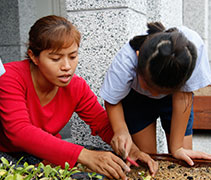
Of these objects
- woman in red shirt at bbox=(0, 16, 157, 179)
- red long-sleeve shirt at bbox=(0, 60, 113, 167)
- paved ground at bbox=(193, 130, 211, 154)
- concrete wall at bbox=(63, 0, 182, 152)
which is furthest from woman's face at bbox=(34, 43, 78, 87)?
paved ground at bbox=(193, 130, 211, 154)

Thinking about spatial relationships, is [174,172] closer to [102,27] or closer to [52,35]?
[52,35]

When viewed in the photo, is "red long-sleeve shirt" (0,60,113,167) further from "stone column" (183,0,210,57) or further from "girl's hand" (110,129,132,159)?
"stone column" (183,0,210,57)

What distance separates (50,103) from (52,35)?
439 millimetres

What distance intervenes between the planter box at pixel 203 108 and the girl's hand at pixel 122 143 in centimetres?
212

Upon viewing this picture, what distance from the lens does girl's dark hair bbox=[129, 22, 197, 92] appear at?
1.35 meters

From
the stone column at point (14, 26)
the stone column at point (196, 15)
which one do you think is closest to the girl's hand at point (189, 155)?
the stone column at point (14, 26)

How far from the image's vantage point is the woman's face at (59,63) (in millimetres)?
1619

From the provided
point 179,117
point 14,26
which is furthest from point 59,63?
point 14,26

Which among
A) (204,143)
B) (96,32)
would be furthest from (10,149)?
(204,143)

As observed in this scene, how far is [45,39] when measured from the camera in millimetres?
1612

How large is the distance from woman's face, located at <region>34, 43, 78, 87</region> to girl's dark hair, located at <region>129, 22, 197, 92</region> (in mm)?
401

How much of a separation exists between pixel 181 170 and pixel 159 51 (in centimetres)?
65

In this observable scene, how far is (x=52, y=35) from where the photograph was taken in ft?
5.32

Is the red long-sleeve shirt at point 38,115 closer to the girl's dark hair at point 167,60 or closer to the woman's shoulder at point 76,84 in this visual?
the woman's shoulder at point 76,84
